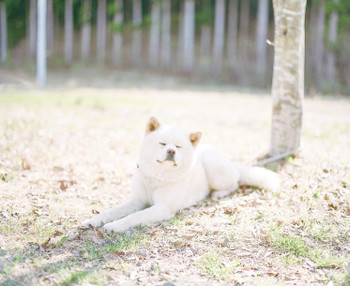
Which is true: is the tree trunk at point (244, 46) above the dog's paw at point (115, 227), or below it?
above

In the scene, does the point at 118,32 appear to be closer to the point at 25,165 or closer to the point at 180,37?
the point at 180,37

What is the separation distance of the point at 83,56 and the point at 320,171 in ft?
76.7

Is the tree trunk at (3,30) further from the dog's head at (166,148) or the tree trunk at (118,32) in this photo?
the dog's head at (166,148)

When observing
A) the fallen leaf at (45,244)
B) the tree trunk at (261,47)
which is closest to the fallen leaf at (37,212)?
the fallen leaf at (45,244)

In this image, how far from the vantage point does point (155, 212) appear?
413 cm

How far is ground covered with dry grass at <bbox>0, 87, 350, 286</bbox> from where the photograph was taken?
3.21m

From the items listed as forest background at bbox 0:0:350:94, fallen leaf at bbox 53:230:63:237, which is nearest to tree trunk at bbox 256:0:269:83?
forest background at bbox 0:0:350:94

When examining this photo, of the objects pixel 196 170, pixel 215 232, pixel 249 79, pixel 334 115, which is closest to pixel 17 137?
pixel 196 170

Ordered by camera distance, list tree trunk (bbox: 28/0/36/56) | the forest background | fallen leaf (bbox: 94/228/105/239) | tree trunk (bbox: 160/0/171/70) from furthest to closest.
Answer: tree trunk (bbox: 28/0/36/56), tree trunk (bbox: 160/0/171/70), the forest background, fallen leaf (bbox: 94/228/105/239)

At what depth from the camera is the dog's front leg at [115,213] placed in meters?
4.02

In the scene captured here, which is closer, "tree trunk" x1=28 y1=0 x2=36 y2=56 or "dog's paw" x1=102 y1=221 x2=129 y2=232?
"dog's paw" x1=102 y1=221 x2=129 y2=232

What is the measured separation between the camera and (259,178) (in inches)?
204

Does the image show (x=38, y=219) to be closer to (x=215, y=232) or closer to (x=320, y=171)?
(x=215, y=232)

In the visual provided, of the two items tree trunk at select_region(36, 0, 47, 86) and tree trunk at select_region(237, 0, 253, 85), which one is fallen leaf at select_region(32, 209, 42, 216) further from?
tree trunk at select_region(237, 0, 253, 85)
